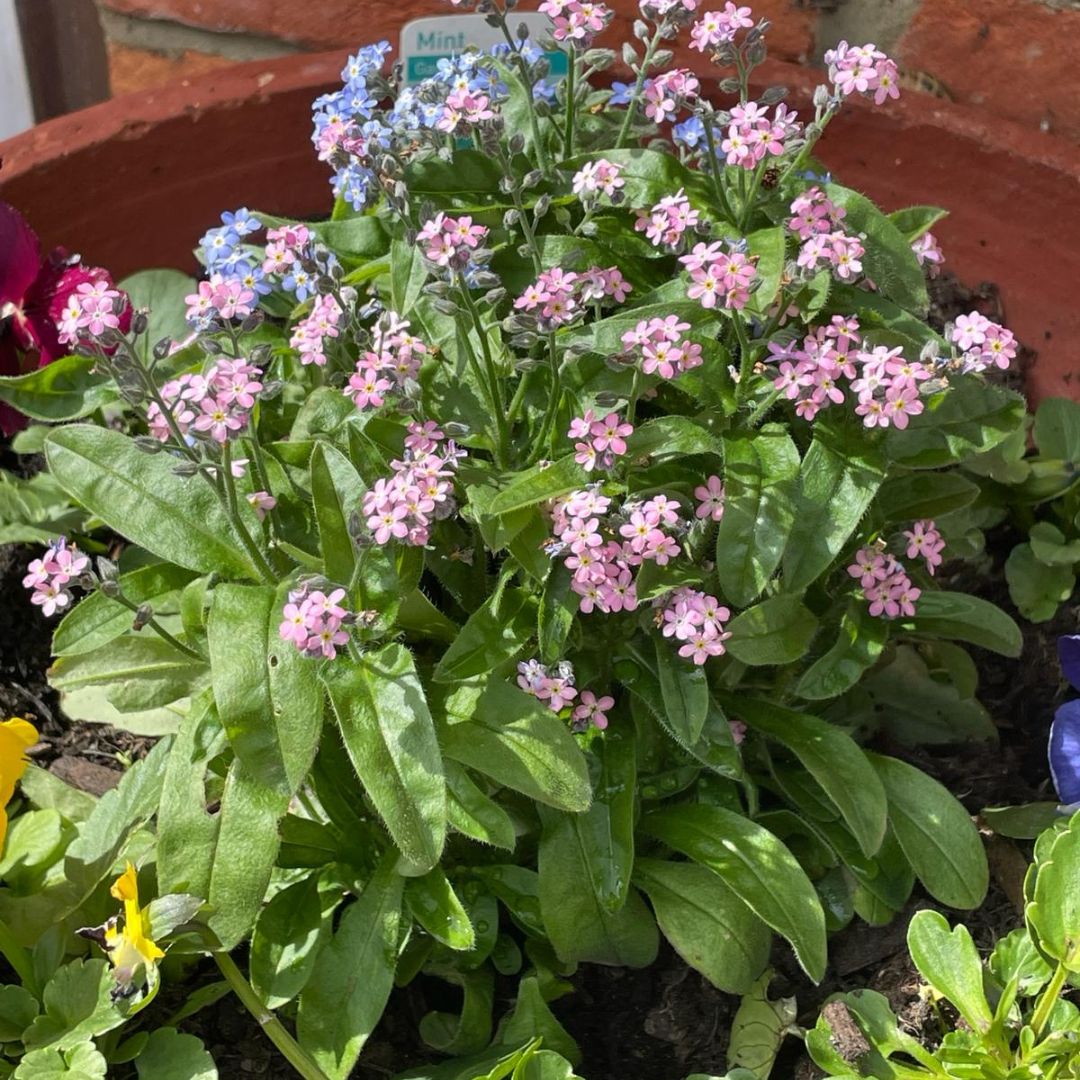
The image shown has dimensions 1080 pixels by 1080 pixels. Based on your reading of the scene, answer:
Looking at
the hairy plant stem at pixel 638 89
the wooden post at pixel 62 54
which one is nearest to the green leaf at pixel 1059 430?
the hairy plant stem at pixel 638 89

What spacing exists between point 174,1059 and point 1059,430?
1144mm

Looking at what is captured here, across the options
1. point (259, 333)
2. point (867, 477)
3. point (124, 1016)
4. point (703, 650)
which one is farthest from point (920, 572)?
point (124, 1016)

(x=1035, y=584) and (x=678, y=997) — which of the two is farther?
(x=1035, y=584)

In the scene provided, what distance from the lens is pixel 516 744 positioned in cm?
102

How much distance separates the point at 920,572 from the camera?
1.30 meters

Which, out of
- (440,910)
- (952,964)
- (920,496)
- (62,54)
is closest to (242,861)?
(440,910)

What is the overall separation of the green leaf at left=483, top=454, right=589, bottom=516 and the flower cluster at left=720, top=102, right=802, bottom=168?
0.93ft

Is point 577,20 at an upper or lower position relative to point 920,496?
upper

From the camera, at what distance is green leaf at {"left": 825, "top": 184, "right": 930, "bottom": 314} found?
1145mm

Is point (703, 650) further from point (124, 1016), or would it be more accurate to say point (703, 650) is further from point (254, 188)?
point (254, 188)

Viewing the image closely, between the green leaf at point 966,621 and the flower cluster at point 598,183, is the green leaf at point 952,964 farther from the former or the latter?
the flower cluster at point 598,183

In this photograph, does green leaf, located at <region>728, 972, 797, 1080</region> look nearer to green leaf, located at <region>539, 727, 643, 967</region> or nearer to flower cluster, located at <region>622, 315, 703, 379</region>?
green leaf, located at <region>539, 727, 643, 967</region>

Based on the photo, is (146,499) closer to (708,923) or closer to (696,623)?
(696,623)

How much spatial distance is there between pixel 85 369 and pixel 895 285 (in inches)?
32.4
